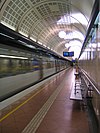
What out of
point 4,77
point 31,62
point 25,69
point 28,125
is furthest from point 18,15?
point 28,125

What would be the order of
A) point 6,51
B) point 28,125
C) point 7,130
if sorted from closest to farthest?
point 7,130 → point 28,125 → point 6,51

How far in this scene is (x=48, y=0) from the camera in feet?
36.0

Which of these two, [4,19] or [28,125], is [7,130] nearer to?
[28,125]

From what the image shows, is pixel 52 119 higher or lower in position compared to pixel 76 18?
lower

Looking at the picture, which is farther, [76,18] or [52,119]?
[76,18]

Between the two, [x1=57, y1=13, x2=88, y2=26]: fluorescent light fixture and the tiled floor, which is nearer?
the tiled floor

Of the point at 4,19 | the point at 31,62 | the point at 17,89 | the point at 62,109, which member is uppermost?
the point at 4,19

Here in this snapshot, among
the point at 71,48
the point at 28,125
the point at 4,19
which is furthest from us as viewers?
the point at 71,48

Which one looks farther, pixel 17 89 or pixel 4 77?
pixel 17 89

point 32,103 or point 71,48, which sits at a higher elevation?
point 71,48

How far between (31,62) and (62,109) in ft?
14.9

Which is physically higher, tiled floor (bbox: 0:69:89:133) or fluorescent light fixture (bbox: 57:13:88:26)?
fluorescent light fixture (bbox: 57:13:88:26)

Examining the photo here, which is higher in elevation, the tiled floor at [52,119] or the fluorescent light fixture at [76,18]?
the fluorescent light fixture at [76,18]

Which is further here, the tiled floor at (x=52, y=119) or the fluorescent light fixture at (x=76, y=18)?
the fluorescent light fixture at (x=76, y=18)
